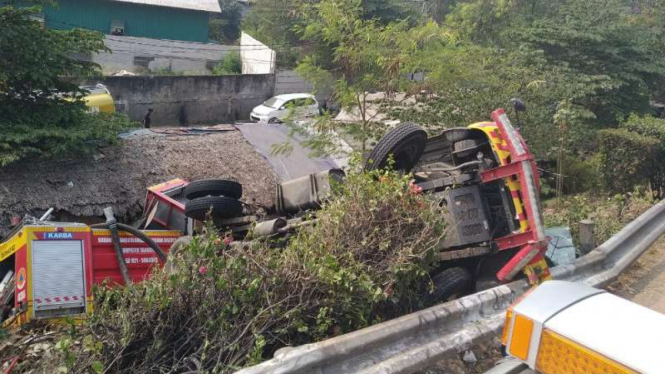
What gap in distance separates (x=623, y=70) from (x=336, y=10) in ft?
43.0

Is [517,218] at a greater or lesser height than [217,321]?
greater

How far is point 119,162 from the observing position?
1089cm

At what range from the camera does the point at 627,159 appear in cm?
981

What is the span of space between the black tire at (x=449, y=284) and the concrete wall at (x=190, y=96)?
21.2 meters

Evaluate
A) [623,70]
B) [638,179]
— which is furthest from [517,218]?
[623,70]

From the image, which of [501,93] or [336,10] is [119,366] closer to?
[336,10]

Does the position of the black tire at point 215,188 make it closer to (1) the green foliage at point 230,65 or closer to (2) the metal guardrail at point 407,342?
(2) the metal guardrail at point 407,342

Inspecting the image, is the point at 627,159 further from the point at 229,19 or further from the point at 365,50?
the point at 229,19

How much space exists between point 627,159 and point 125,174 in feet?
28.3

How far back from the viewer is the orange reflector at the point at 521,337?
2.95 metres

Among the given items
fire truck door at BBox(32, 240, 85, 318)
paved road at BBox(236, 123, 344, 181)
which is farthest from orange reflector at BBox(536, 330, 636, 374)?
paved road at BBox(236, 123, 344, 181)

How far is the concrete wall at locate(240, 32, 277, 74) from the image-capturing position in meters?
29.7

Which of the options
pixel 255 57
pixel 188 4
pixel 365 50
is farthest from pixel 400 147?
pixel 188 4

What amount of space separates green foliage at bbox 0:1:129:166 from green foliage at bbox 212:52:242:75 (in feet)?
70.2
